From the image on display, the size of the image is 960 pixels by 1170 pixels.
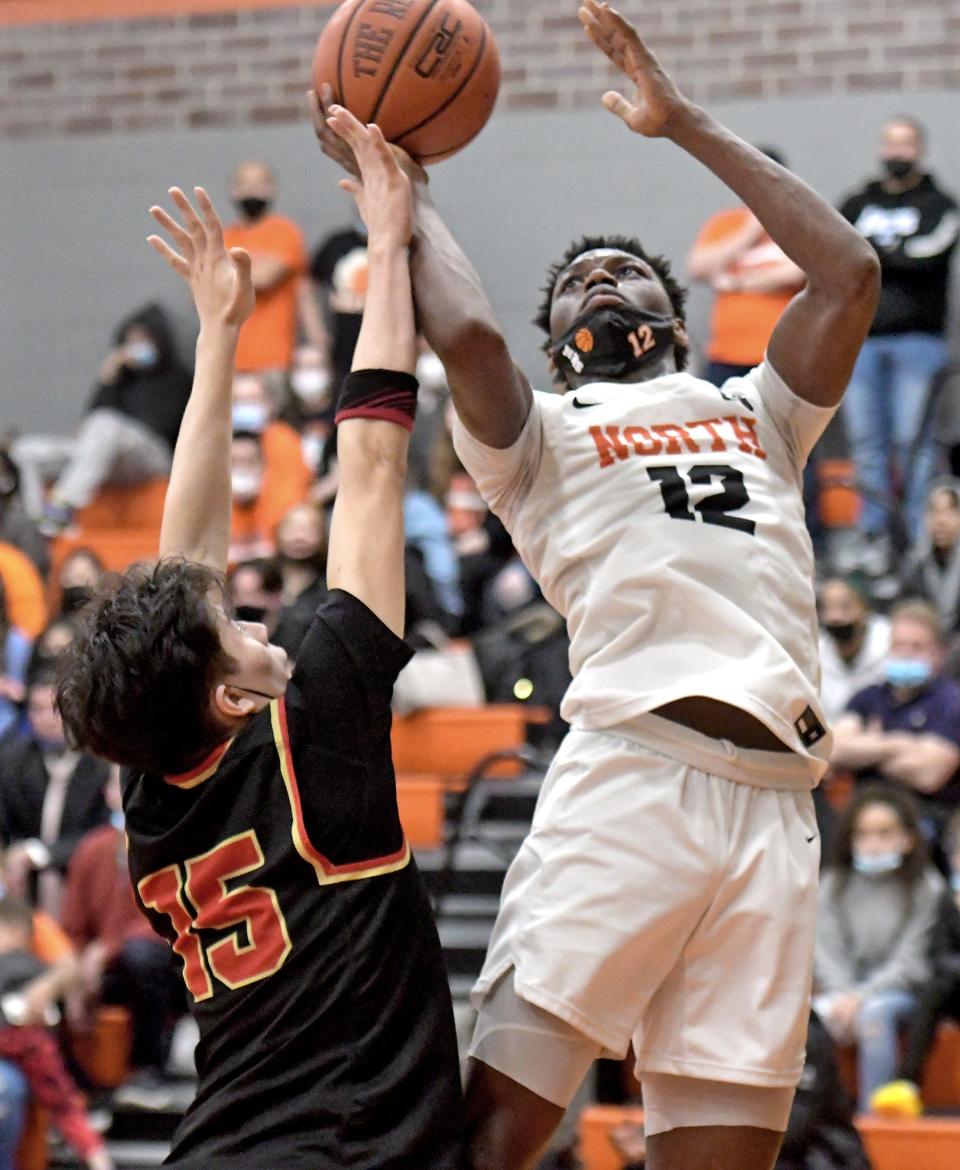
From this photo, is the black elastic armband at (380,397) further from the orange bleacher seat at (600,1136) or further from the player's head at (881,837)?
the player's head at (881,837)

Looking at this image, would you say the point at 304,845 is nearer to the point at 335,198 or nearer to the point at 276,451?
the point at 276,451

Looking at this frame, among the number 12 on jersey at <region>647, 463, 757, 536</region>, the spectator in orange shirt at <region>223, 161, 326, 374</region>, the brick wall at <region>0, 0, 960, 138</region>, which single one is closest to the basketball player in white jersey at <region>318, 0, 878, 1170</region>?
the number 12 on jersey at <region>647, 463, 757, 536</region>

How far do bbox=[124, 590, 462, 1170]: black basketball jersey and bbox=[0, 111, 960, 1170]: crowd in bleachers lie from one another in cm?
311

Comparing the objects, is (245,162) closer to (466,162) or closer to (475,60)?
(466,162)

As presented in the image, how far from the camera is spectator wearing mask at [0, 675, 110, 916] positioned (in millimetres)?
7062

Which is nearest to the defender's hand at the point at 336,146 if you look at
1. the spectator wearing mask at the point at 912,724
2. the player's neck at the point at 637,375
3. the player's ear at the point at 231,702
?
the player's neck at the point at 637,375

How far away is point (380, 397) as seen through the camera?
9.58ft

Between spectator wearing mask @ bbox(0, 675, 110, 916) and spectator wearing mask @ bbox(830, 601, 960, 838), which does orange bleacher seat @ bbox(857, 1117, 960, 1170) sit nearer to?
spectator wearing mask @ bbox(830, 601, 960, 838)

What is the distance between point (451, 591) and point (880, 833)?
258 cm

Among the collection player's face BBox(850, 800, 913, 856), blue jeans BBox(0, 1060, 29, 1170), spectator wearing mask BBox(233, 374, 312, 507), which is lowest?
blue jeans BBox(0, 1060, 29, 1170)

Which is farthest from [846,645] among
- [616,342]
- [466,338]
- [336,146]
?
[466,338]

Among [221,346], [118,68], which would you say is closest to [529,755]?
[221,346]

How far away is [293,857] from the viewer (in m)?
2.65

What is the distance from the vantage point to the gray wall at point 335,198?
32.4 feet
